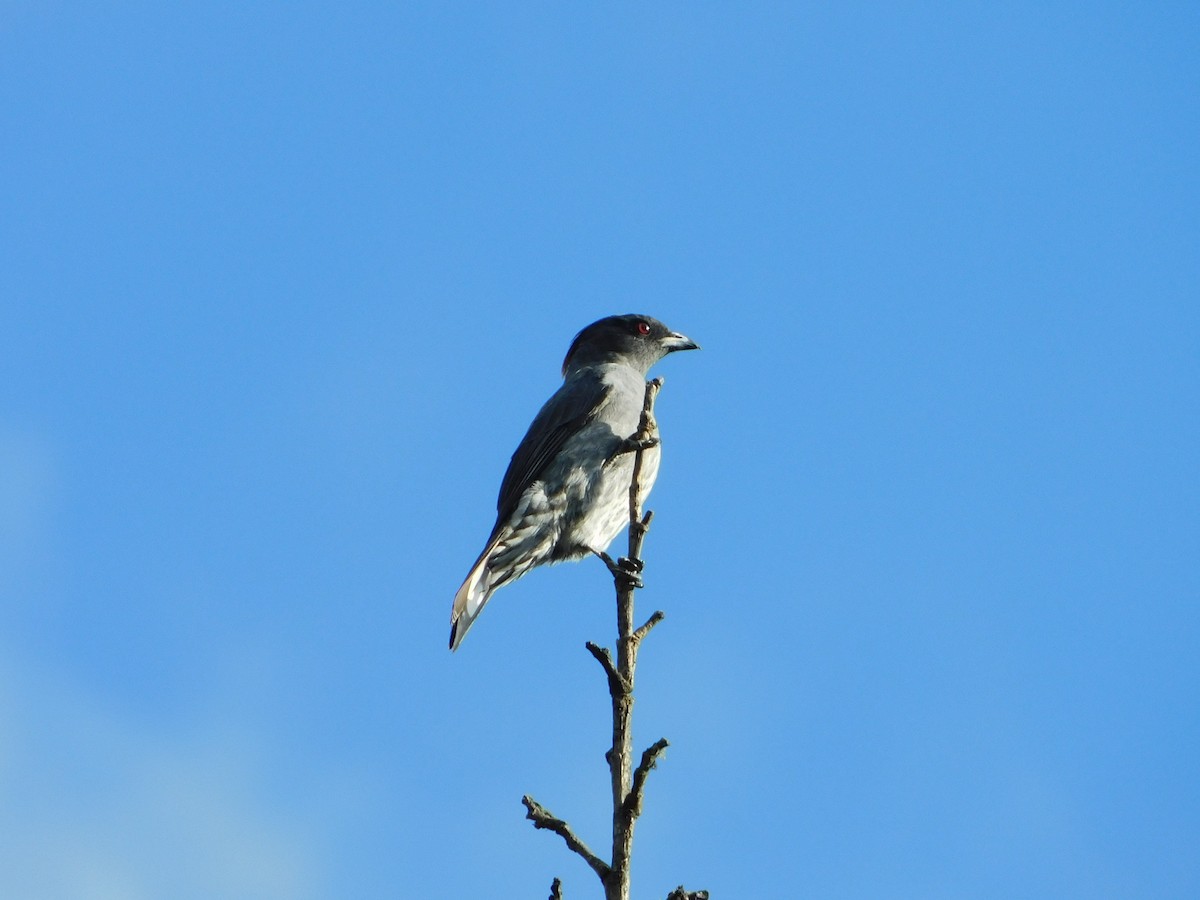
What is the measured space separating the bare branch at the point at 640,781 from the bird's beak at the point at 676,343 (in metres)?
5.84

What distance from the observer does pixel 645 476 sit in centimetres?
723

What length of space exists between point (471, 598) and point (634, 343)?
3023 mm

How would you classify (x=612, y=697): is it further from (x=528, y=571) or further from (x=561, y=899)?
(x=528, y=571)

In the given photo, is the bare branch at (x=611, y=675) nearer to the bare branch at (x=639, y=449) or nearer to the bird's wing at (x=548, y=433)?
the bare branch at (x=639, y=449)

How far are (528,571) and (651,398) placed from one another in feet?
8.42

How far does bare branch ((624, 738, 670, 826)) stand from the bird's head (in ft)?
18.6

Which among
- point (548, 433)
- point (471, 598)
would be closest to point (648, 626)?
point (471, 598)

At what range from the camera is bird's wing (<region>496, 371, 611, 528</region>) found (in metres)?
7.44

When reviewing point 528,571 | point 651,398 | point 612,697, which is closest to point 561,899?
point 612,697

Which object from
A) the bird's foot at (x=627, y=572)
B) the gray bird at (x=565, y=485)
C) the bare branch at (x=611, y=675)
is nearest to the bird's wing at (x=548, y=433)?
the gray bird at (x=565, y=485)

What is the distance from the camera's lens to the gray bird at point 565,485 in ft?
23.3

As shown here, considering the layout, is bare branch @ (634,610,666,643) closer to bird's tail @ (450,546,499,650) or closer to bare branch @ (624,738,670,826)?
bare branch @ (624,738,670,826)

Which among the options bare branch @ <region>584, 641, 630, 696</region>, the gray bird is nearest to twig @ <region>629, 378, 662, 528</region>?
bare branch @ <region>584, 641, 630, 696</region>

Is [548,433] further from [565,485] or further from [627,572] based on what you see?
[627,572]
